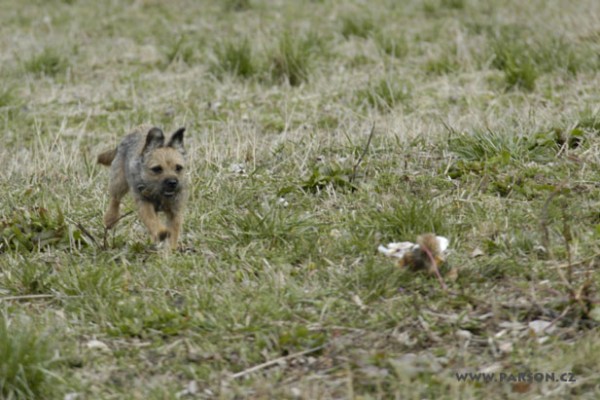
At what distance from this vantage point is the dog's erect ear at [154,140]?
6195mm

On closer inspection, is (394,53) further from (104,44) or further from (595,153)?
(595,153)

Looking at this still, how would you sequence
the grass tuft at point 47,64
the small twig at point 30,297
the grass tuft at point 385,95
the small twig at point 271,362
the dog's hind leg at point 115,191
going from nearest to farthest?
1. the small twig at point 271,362
2. the small twig at point 30,297
3. the dog's hind leg at point 115,191
4. the grass tuft at point 385,95
5. the grass tuft at point 47,64

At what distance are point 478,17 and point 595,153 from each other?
22.7ft

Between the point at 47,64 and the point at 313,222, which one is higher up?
the point at 313,222

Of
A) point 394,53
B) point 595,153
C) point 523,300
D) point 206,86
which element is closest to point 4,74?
point 206,86

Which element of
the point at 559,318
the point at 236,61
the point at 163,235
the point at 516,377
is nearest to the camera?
the point at 516,377

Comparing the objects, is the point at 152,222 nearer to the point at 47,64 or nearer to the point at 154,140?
the point at 154,140

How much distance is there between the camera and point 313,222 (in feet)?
20.3

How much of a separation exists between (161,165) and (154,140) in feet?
0.64

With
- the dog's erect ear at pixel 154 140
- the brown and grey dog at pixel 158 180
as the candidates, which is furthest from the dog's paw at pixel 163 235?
the dog's erect ear at pixel 154 140

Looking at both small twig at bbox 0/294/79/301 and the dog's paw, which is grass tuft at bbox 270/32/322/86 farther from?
small twig at bbox 0/294/79/301

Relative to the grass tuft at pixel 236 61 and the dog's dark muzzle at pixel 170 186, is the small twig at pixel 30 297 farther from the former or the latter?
the grass tuft at pixel 236 61

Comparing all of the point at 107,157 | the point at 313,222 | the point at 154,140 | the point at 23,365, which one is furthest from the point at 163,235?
the point at 23,365

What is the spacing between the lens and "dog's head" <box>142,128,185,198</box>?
242 inches
